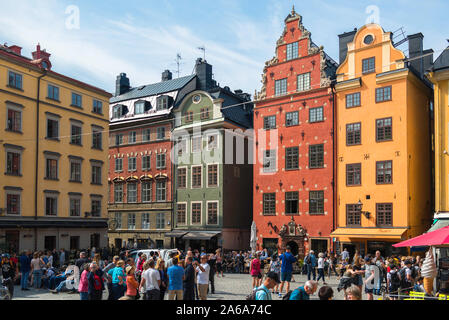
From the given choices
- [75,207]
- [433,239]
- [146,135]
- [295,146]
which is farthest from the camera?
[146,135]

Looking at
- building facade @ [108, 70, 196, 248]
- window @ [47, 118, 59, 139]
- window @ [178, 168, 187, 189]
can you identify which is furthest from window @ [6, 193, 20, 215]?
window @ [178, 168, 187, 189]

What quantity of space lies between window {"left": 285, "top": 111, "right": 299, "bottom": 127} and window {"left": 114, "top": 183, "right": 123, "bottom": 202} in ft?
64.2

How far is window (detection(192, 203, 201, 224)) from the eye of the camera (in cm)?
4294

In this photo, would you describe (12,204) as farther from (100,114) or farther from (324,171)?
(324,171)

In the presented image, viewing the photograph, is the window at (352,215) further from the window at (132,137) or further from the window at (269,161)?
the window at (132,137)

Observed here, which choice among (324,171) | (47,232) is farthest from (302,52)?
(47,232)

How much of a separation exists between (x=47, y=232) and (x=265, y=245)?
16.7m

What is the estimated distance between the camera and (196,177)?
4359 cm

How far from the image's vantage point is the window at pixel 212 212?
4162 centimetres

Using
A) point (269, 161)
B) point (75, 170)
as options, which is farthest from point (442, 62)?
point (75, 170)

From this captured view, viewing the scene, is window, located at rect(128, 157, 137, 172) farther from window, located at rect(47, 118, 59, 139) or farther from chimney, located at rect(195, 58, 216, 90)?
window, located at rect(47, 118, 59, 139)

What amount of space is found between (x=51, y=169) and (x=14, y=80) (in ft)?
24.0

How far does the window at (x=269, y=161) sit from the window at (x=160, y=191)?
11.4 m

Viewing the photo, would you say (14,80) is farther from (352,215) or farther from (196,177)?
(352,215)
